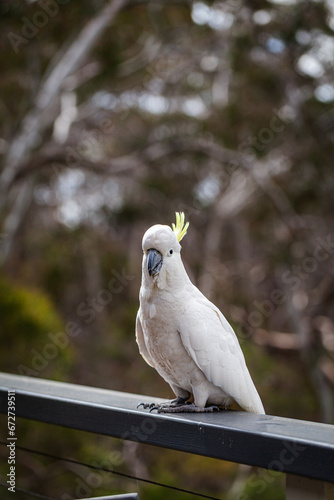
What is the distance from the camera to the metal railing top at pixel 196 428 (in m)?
0.79

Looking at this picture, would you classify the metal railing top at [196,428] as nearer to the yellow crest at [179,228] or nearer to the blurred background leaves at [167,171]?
the yellow crest at [179,228]

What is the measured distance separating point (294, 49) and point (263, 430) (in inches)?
196

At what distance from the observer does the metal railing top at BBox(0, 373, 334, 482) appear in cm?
79

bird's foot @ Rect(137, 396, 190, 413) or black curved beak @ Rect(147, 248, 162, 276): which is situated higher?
black curved beak @ Rect(147, 248, 162, 276)

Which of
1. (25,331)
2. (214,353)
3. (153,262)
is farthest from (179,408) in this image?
(25,331)

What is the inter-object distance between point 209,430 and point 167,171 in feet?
18.1

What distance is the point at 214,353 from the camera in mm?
1136

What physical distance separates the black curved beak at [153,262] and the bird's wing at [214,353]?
4.1 inches

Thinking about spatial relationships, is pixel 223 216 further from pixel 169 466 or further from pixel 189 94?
pixel 169 466

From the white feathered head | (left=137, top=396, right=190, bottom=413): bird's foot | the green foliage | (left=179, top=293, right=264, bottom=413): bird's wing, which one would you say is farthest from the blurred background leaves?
the white feathered head

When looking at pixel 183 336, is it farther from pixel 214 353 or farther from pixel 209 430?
pixel 209 430

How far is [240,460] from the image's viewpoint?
866 mm

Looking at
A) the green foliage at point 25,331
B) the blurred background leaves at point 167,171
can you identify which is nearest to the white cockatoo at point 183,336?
the green foliage at point 25,331

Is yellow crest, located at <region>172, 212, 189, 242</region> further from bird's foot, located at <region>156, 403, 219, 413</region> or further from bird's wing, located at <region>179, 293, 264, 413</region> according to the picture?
bird's foot, located at <region>156, 403, 219, 413</region>
